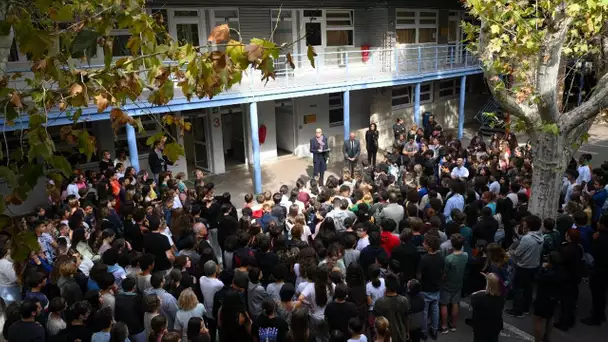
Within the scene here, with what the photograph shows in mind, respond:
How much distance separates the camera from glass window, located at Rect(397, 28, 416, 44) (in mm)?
19203

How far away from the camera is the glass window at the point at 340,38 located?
17.8m

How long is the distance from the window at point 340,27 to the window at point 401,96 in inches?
121

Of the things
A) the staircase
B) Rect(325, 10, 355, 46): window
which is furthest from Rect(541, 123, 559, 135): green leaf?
the staircase

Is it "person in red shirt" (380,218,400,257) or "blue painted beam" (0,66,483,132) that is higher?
"blue painted beam" (0,66,483,132)

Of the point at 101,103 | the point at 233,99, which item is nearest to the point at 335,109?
the point at 233,99

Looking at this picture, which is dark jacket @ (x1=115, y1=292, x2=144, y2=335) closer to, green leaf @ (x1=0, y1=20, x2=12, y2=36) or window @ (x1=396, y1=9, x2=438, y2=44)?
green leaf @ (x1=0, y1=20, x2=12, y2=36)

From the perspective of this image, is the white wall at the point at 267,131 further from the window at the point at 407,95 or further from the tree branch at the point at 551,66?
the tree branch at the point at 551,66

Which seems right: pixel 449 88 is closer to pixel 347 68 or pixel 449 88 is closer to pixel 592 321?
pixel 347 68

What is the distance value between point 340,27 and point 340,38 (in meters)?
0.40

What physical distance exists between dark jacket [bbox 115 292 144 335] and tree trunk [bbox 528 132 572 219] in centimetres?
665

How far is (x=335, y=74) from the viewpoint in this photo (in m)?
15.8

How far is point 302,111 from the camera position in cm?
1755

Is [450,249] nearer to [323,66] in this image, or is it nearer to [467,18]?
[323,66]

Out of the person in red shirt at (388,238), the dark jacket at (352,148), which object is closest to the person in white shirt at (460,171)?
the dark jacket at (352,148)
